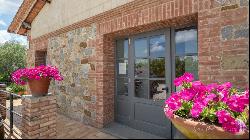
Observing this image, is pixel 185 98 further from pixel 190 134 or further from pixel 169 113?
pixel 190 134

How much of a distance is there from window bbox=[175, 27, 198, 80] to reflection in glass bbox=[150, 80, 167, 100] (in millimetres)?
412

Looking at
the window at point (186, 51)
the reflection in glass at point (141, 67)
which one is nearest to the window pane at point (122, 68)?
the reflection in glass at point (141, 67)

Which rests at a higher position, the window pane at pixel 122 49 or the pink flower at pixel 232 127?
the window pane at pixel 122 49

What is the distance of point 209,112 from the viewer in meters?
1.92

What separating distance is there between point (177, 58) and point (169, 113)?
2.08m

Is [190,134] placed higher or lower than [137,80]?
lower

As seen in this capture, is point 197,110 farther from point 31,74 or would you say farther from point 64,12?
point 64,12

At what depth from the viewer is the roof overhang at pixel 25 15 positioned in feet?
25.9

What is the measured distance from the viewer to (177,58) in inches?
160

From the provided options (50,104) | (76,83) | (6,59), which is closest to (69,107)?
(76,83)

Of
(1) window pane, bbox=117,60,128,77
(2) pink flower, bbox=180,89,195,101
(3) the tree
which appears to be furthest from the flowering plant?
(3) the tree

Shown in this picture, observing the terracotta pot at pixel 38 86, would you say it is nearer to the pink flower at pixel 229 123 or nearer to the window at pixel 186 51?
the window at pixel 186 51

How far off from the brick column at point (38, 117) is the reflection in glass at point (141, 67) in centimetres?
183

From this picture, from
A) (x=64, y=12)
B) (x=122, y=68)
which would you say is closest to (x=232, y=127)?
(x=122, y=68)
